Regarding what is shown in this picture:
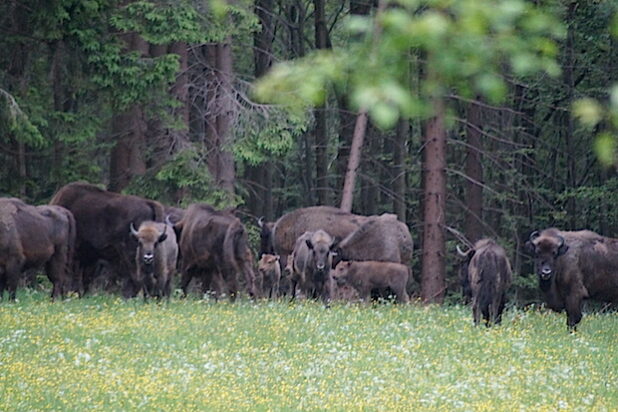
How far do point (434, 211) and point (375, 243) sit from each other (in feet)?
5.27

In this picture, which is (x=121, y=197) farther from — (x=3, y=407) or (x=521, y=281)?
(x=521, y=281)

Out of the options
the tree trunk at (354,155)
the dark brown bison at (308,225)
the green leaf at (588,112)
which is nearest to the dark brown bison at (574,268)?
the dark brown bison at (308,225)

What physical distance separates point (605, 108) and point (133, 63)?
77.6ft

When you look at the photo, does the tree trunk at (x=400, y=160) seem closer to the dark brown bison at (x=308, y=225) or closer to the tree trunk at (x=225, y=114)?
the tree trunk at (x=225, y=114)

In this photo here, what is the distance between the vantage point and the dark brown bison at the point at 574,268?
18578mm

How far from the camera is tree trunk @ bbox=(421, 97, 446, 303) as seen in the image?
24.8 metres

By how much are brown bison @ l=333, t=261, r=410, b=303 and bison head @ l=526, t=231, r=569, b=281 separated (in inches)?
173

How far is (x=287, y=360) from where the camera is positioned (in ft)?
45.5

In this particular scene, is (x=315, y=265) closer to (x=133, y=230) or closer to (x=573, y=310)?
(x=133, y=230)

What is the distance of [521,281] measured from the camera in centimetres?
3512

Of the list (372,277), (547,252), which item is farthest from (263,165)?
(547,252)

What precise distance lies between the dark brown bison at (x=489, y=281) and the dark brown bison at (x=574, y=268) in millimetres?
853

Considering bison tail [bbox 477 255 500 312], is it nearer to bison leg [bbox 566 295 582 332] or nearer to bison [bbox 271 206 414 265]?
bison leg [bbox 566 295 582 332]

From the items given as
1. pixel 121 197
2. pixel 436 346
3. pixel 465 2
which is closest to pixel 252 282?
pixel 121 197
